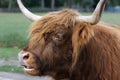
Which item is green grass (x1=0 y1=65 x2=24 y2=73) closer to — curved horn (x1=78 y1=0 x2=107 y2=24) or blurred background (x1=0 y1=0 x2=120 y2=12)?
curved horn (x1=78 y1=0 x2=107 y2=24)

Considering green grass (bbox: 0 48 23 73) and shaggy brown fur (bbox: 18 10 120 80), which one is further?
green grass (bbox: 0 48 23 73)

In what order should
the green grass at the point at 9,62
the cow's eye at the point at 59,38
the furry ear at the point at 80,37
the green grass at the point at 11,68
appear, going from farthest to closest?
the green grass at the point at 9,62
the green grass at the point at 11,68
the cow's eye at the point at 59,38
the furry ear at the point at 80,37

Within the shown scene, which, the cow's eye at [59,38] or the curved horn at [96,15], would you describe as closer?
the curved horn at [96,15]

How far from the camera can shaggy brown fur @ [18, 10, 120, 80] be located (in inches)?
195

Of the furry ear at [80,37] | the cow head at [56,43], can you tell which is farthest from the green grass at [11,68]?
the furry ear at [80,37]

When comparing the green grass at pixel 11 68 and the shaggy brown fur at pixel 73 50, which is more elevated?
the shaggy brown fur at pixel 73 50

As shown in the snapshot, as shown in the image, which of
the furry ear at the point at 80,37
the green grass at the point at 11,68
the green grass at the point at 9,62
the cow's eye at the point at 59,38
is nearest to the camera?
the furry ear at the point at 80,37

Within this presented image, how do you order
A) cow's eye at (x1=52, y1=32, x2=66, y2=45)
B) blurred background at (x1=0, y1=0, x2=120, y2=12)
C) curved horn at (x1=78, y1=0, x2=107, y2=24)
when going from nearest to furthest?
curved horn at (x1=78, y1=0, x2=107, y2=24) < cow's eye at (x1=52, y1=32, x2=66, y2=45) < blurred background at (x1=0, y1=0, x2=120, y2=12)

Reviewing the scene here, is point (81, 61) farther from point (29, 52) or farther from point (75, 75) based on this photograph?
point (29, 52)

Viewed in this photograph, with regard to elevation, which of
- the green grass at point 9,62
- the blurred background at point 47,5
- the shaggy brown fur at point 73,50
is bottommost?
the blurred background at point 47,5

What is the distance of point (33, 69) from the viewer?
4.92m

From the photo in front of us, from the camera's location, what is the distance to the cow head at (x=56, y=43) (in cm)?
491

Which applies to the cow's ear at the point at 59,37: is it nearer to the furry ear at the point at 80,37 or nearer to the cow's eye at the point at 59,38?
the cow's eye at the point at 59,38

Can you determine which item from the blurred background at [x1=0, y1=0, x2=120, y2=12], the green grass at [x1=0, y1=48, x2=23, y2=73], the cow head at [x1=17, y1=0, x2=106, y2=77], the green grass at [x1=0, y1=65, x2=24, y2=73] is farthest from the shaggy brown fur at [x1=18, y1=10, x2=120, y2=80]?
the blurred background at [x1=0, y1=0, x2=120, y2=12]
